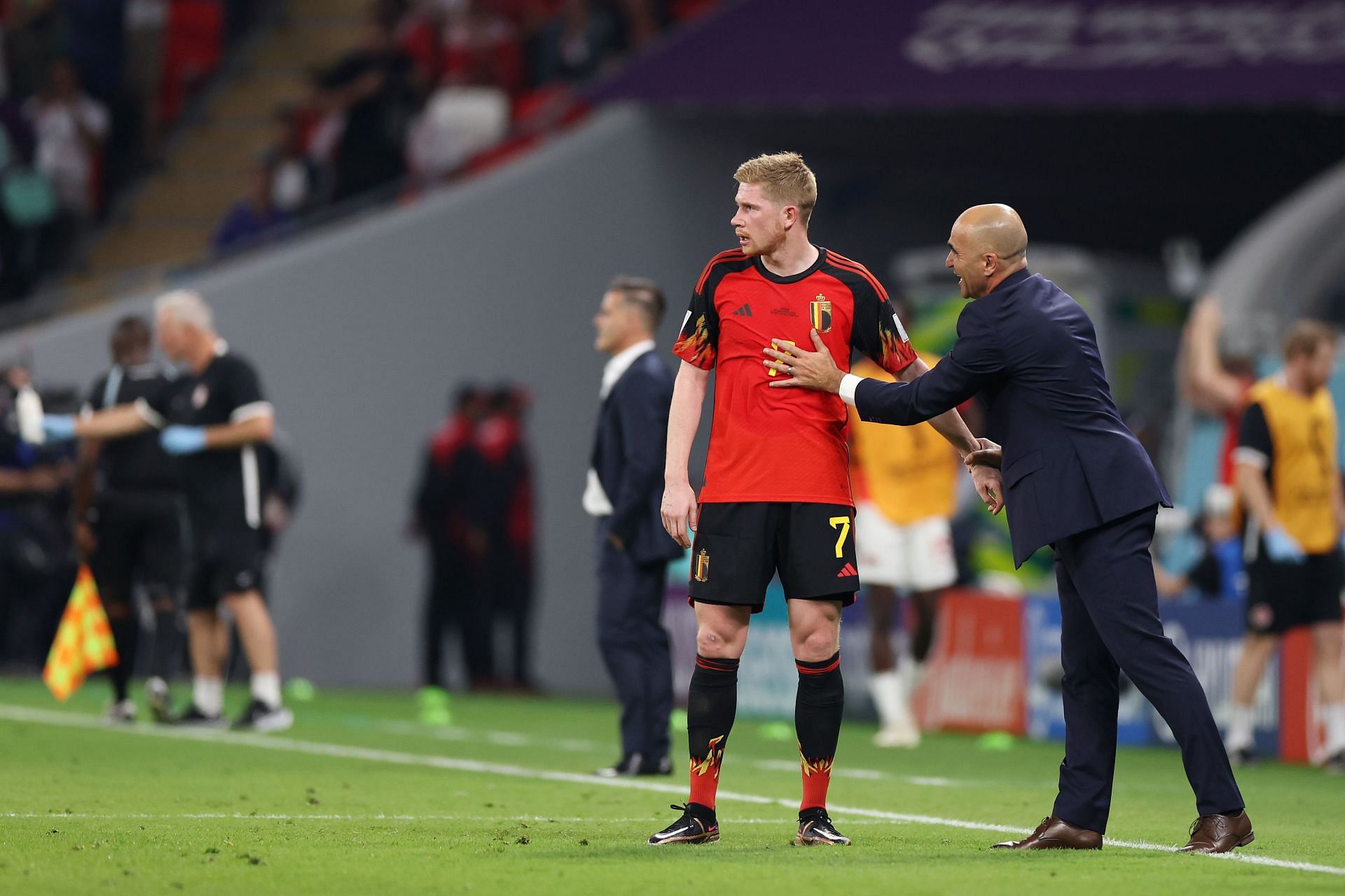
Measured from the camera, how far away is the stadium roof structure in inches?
671

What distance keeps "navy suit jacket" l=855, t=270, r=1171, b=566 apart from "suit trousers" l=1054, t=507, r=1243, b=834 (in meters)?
0.09

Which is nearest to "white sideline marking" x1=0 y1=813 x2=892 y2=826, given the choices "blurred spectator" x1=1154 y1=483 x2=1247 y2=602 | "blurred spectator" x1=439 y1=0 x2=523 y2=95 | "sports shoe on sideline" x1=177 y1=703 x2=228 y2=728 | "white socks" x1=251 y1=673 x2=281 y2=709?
"white socks" x1=251 y1=673 x2=281 y2=709

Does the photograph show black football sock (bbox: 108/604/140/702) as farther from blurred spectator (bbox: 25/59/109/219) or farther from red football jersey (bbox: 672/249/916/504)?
blurred spectator (bbox: 25/59/109/219)

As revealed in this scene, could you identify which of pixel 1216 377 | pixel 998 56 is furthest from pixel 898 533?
pixel 998 56

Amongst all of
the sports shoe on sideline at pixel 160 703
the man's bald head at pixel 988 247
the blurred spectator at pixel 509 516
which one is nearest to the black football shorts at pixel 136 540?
the sports shoe on sideline at pixel 160 703

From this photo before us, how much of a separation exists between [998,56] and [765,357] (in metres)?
11.2

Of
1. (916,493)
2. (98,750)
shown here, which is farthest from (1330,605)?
(98,750)

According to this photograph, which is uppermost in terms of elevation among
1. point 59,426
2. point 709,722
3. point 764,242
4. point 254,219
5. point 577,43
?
point 577,43

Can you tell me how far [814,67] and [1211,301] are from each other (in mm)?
4017

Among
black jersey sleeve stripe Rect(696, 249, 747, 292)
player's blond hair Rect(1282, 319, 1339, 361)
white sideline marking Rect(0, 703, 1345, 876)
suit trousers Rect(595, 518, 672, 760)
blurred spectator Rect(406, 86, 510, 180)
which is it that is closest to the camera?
black jersey sleeve stripe Rect(696, 249, 747, 292)

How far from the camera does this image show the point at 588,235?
19797 millimetres

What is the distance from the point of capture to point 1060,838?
7094mm

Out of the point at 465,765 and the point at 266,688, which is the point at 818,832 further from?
the point at 266,688

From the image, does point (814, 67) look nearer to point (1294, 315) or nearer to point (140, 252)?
point (1294, 315)
